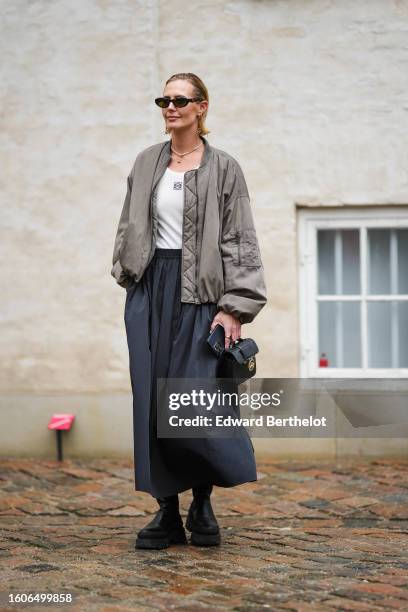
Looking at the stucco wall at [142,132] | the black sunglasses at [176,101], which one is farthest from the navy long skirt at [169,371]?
the stucco wall at [142,132]

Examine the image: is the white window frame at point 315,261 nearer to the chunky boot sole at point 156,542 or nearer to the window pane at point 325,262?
the window pane at point 325,262

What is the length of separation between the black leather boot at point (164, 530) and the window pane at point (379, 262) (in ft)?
10.5

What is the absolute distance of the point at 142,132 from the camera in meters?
7.12

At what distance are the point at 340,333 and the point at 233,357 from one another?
3.03m

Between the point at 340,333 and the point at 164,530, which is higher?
the point at 340,333

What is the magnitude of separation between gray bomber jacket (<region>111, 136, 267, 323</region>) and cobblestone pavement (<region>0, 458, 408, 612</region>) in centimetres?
108

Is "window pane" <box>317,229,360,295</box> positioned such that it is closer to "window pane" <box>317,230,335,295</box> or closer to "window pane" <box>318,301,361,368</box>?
"window pane" <box>317,230,335,295</box>

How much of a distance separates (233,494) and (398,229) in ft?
7.73

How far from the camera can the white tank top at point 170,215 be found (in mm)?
4469

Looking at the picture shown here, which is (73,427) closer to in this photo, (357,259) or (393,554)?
(357,259)

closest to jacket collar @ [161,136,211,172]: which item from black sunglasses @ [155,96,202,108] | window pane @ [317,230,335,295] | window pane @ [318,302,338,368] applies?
black sunglasses @ [155,96,202,108]

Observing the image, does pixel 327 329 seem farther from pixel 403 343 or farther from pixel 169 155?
pixel 169 155

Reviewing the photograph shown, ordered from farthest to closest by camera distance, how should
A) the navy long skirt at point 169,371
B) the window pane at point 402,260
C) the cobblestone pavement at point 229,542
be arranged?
the window pane at point 402,260
the navy long skirt at point 169,371
the cobblestone pavement at point 229,542

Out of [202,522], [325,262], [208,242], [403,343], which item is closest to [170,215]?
[208,242]
